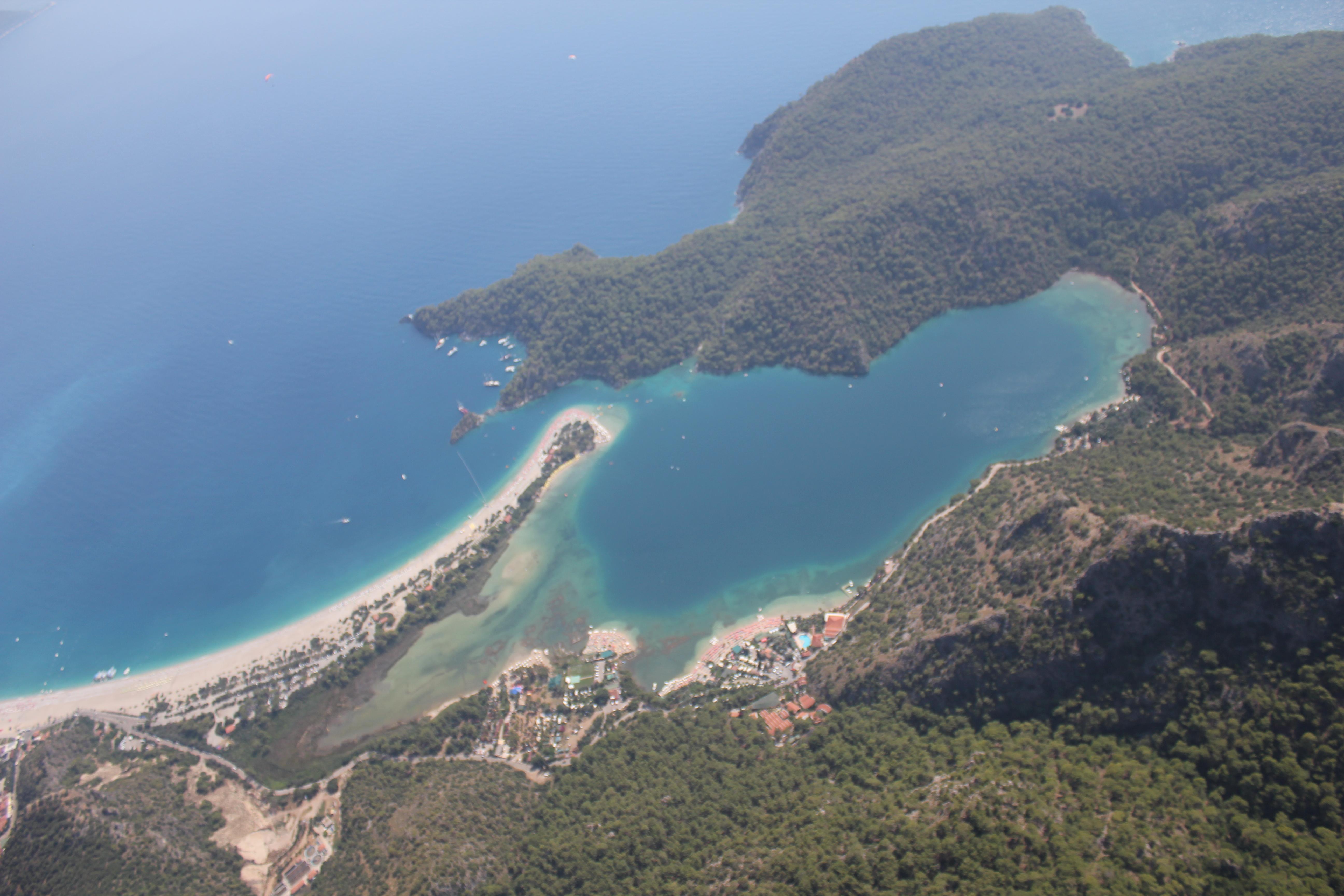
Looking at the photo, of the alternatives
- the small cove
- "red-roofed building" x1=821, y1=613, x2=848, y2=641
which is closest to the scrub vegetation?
"red-roofed building" x1=821, y1=613, x2=848, y2=641

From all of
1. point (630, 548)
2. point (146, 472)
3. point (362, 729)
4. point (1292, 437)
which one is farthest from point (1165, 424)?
point (146, 472)

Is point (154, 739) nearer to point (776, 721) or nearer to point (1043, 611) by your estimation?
point (776, 721)

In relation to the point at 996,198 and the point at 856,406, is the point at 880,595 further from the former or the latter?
the point at 996,198

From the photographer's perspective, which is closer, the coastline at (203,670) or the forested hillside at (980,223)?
the coastline at (203,670)

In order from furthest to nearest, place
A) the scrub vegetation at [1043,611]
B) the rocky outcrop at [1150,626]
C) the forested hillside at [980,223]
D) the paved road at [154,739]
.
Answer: the forested hillside at [980,223], the paved road at [154,739], the rocky outcrop at [1150,626], the scrub vegetation at [1043,611]

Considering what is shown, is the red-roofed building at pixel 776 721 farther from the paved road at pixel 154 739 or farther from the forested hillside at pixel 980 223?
the forested hillside at pixel 980 223

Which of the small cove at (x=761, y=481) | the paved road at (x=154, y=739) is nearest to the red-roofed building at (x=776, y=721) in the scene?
the small cove at (x=761, y=481)

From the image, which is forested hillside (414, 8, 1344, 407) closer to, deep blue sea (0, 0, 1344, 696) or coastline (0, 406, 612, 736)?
deep blue sea (0, 0, 1344, 696)
